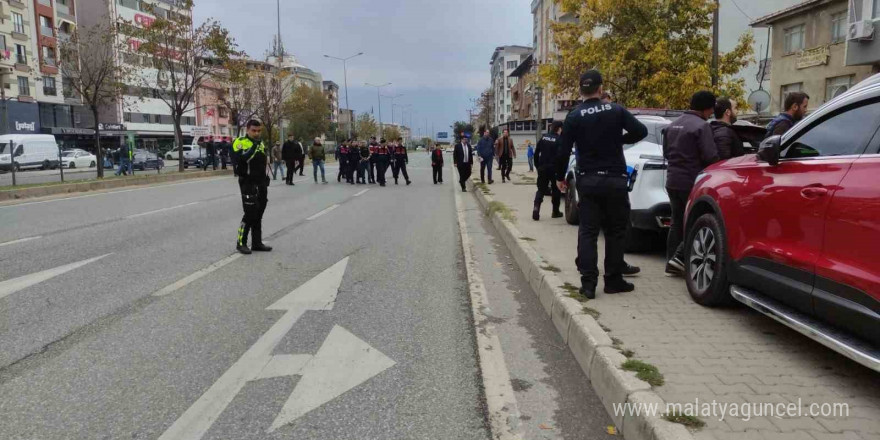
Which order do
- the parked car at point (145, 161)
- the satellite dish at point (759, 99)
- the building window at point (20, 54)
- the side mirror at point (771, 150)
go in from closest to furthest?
the side mirror at point (771, 150) → the satellite dish at point (759, 99) → the parked car at point (145, 161) → the building window at point (20, 54)

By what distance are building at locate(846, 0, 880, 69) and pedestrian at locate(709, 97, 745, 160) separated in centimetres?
1955

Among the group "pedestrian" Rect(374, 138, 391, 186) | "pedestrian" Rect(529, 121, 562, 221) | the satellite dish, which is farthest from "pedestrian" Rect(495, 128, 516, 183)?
"pedestrian" Rect(529, 121, 562, 221)

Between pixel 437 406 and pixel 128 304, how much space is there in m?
3.48

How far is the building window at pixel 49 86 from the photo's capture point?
53603 mm

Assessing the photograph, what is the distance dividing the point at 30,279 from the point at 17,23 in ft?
185

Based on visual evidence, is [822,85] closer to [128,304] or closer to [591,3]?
[591,3]

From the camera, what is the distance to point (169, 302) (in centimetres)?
570

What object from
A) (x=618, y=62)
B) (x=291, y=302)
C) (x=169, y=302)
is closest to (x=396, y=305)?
(x=291, y=302)

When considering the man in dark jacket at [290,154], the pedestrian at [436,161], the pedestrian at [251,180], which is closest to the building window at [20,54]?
the man in dark jacket at [290,154]

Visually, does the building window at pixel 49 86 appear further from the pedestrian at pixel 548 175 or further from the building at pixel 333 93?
the building at pixel 333 93

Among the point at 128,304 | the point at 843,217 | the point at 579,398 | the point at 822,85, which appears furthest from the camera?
the point at 822,85

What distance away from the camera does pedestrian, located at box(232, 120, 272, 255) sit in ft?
27.1

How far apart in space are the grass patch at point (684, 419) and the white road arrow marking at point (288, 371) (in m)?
1.85

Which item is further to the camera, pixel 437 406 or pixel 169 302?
pixel 169 302
